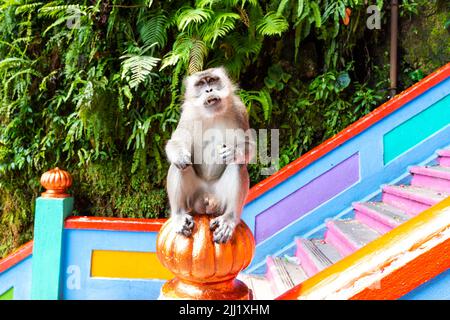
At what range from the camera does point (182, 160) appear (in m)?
1.63

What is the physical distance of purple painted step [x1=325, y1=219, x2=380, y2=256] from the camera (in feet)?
10.1

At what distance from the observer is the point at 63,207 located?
10.6ft

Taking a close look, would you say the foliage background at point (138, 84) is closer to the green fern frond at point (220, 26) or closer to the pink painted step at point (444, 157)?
the green fern frond at point (220, 26)

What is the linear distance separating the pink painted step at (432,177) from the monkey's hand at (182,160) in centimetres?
269

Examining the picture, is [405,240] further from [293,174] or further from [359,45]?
[359,45]

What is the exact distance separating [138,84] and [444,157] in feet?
11.4

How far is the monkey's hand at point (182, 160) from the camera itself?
163 centimetres

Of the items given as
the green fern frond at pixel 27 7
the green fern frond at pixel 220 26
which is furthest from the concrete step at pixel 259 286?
the green fern frond at pixel 27 7

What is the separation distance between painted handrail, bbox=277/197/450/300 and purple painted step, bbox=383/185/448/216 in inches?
92.0

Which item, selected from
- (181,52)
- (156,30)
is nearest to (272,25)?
(181,52)

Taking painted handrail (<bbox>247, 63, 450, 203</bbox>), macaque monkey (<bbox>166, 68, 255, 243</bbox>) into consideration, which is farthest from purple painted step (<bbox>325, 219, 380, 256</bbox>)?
macaque monkey (<bbox>166, 68, 255, 243</bbox>)

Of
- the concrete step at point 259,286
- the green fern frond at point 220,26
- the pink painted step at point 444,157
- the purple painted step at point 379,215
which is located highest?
the green fern frond at point 220,26

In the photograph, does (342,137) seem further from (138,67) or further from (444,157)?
(138,67)

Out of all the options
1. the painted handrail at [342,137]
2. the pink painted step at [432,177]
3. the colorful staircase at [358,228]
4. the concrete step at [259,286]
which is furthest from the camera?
the painted handrail at [342,137]
